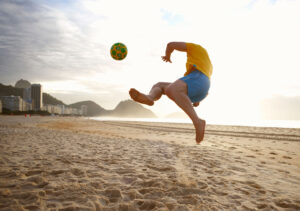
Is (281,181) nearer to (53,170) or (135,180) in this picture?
(135,180)

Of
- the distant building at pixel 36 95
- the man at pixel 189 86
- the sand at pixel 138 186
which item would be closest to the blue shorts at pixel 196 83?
the man at pixel 189 86

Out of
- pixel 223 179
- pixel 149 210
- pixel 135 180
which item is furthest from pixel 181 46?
pixel 223 179

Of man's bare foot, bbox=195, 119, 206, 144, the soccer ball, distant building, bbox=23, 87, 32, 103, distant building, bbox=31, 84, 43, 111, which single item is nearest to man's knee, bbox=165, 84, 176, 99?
man's bare foot, bbox=195, 119, 206, 144

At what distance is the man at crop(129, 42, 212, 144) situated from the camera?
1883mm

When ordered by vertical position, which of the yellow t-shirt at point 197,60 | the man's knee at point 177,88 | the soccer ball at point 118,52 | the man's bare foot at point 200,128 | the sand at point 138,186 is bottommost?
the sand at point 138,186

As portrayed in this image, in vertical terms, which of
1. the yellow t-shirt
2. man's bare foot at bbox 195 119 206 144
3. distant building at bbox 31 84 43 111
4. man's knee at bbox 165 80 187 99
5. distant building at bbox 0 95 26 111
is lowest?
man's bare foot at bbox 195 119 206 144

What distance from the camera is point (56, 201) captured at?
2309 millimetres

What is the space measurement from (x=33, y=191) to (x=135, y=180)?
1.56 metres

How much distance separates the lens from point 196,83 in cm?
193

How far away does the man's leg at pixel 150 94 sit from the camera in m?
2.03

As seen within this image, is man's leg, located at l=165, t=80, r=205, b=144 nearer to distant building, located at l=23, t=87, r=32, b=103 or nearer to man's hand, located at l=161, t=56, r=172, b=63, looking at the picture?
man's hand, located at l=161, t=56, r=172, b=63

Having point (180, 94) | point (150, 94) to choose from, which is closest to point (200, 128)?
point (180, 94)

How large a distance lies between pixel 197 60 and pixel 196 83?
11.4 inches

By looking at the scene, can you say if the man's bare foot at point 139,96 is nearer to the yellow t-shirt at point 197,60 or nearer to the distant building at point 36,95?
the yellow t-shirt at point 197,60
